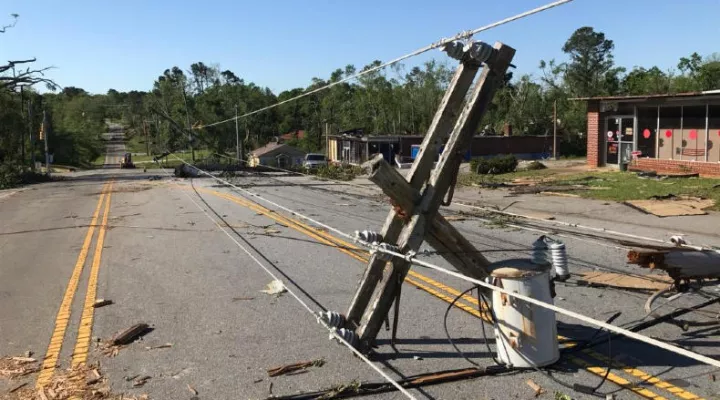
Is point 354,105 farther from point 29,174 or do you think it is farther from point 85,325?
point 85,325

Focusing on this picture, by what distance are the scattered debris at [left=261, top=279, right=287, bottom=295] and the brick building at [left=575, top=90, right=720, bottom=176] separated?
1984 cm

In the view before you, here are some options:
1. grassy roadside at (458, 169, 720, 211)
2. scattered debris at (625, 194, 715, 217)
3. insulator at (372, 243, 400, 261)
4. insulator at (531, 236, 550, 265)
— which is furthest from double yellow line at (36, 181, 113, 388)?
grassy roadside at (458, 169, 720, 211)

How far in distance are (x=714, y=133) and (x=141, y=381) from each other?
24.1 meters

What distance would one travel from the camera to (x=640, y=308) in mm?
7418

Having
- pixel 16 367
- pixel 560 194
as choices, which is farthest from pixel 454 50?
pixel 560 194

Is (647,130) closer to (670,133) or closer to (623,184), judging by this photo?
(670,133)

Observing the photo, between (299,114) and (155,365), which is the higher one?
(299,114)

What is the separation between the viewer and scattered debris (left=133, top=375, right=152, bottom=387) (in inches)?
224

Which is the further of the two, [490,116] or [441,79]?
[441,79]

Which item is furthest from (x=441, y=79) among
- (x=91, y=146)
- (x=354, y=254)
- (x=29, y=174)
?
(x=354, y=254)

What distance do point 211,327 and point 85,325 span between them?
5.14 ft

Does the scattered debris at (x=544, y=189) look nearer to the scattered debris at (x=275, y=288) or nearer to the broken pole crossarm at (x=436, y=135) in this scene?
the scattered debris at (x=275, y=288)

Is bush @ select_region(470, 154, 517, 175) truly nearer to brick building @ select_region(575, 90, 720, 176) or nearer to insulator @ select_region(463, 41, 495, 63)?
brick building @ select_region(575, 90, 720, 176)

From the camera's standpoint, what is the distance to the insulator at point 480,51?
5582 mm
